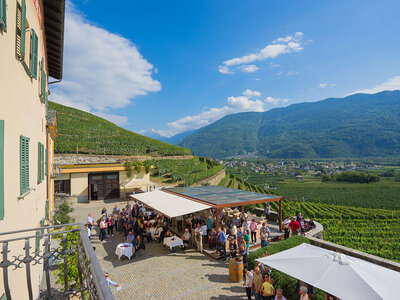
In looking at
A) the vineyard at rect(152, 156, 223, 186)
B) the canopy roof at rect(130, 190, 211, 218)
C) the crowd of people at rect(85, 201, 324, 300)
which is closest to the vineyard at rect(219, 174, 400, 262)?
the crowd of people at rect(85, 201, 324, 300)

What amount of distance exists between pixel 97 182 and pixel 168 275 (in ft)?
69.2

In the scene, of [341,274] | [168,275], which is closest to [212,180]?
[168,275]

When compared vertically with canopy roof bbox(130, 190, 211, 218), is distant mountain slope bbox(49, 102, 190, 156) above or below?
above

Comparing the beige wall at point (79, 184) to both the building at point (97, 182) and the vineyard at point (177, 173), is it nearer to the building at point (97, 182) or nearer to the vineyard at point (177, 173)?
the building at point (97, 182)

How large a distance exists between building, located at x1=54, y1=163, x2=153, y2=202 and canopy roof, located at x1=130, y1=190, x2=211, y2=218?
11.7 meters

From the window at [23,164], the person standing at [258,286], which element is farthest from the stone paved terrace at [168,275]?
the window at [23,164]

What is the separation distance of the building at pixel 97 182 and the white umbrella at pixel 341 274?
2243 centimetres

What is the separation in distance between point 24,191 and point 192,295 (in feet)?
21.9

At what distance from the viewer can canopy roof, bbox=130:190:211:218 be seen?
1259 centimetres

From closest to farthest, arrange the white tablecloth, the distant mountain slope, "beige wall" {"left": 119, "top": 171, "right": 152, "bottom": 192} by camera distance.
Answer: the white tablecloth < "beige wall" {"left": 119, "top": 171, "right": 152, "bottom": 192} < the distant mountain slope

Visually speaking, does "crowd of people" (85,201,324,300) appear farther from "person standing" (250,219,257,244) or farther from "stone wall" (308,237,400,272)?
"stone wall" (308,237,400,272)

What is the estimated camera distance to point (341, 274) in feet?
20.6

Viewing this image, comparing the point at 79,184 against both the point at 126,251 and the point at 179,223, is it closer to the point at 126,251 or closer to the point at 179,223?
the point at 179,223

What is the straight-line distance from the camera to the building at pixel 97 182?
25891 millimetres
